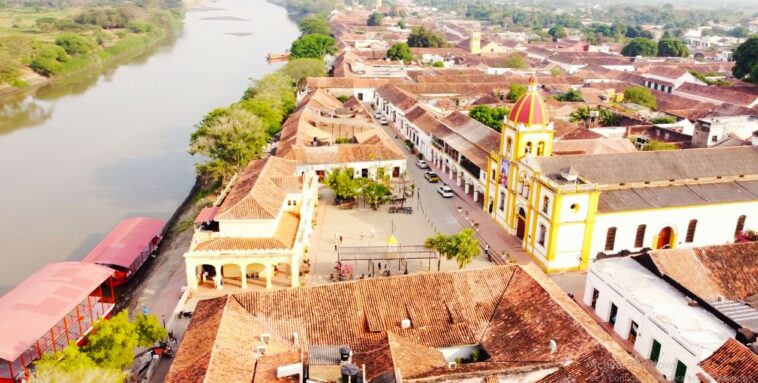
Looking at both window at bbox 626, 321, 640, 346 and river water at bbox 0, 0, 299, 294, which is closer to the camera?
window at bbox 626, 321, 640, 346

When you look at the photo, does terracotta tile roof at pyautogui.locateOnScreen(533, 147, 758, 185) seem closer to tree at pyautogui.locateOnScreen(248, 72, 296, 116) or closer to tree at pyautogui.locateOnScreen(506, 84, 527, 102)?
tree at pyautogui.locateOnScreen(506, 84, 527, 102)

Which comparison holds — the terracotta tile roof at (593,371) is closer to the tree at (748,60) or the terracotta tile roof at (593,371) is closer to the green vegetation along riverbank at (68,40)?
the tree at (748,60)

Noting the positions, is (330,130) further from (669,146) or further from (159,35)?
(159,35)

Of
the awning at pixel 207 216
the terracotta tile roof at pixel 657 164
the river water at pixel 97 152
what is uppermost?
the terracotta tile roof at pixel 657 164

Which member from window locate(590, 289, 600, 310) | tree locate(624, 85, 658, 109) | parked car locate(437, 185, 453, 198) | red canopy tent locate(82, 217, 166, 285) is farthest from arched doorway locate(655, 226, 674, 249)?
tree locate(624, 85, 658, 109)

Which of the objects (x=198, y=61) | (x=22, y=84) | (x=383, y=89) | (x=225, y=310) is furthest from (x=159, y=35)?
(x=225, y=310)

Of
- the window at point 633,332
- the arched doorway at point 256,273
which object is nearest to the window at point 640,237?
the window at point 633,332
